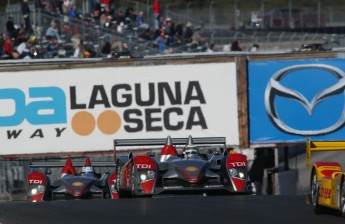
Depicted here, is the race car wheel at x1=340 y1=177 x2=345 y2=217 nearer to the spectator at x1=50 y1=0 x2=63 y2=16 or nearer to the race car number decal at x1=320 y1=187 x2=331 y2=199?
the race car number decal at x1=320 y1=187 x2=331 y2=199

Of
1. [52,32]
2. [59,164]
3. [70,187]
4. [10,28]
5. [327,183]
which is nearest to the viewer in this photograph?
[327,183]

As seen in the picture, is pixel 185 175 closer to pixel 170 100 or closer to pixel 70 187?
pixel 70 187

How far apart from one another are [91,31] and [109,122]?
704 cm

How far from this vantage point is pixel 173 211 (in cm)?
1289

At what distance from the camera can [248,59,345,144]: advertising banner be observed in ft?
78.7

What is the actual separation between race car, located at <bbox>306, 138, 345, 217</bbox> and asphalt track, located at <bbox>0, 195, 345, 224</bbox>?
140mm

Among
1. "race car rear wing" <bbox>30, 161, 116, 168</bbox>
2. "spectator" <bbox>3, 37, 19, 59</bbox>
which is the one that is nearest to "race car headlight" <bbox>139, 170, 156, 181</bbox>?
"race car rear wing" <bbox>30, 161, 116, 168</bbox>

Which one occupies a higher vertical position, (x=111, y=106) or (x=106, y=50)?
(x=106, y=50)

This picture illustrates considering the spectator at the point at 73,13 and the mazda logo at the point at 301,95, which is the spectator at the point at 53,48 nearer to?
the spectator at the point at 73,13

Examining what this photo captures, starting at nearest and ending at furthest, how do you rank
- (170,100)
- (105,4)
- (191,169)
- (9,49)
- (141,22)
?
(191,169) < (170,100) < (9,49) < (105,4) < (141,22)

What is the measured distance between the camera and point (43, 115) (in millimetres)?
24062

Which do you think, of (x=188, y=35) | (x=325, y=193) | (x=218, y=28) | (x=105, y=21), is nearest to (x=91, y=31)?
(x=105, y=21)

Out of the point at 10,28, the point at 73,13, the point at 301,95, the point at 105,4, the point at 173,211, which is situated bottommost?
the point at 301,95

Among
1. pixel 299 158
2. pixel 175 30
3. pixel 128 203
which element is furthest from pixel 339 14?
pixel 128 203
